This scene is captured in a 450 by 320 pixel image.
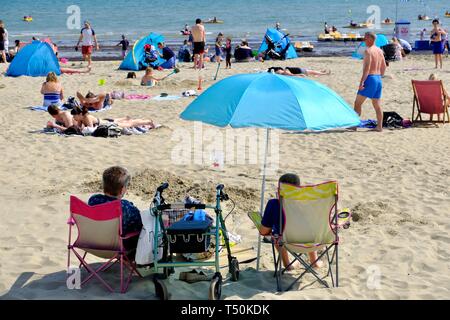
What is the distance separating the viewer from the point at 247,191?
26.6 feet

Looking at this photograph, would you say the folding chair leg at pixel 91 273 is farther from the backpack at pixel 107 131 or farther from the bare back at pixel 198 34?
the bare back at pixel 198 34

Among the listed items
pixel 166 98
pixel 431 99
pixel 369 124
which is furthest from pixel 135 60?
pixel 431 99

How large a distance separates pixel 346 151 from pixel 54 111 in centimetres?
441

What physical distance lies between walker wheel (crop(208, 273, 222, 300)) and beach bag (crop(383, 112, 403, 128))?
7326mm

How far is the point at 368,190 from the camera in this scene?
26.9 feet

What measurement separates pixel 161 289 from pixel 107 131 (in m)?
6.03

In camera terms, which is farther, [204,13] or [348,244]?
[204,13]

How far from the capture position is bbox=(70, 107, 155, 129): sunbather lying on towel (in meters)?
11.1

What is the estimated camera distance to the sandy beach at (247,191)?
5523mm

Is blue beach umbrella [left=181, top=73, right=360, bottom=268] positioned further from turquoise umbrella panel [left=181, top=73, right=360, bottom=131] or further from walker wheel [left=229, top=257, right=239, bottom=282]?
walker wheel [left=229, top=257, right=239, bottom=282]

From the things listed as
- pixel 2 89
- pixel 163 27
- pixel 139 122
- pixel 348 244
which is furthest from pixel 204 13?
pixel 348 244

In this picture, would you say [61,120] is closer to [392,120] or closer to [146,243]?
[392,120]

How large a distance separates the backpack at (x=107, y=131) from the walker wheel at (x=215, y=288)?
19.9 feet
